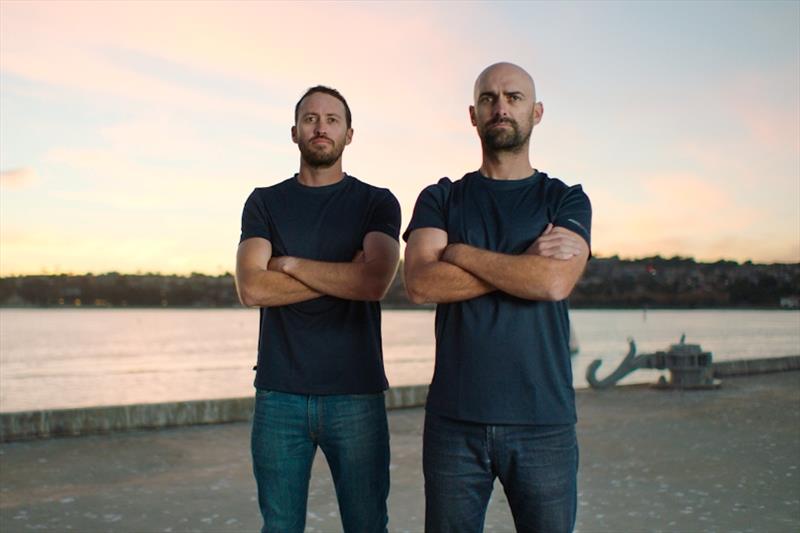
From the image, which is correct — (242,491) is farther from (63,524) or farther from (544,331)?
(544,331)

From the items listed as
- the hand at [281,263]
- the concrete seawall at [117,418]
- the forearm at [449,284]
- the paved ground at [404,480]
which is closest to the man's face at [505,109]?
the forearm at [449,284]

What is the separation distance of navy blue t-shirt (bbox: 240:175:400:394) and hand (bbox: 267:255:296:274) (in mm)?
53

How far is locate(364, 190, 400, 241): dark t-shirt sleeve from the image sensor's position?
2.81 metres

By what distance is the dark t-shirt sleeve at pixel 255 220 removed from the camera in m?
2.91

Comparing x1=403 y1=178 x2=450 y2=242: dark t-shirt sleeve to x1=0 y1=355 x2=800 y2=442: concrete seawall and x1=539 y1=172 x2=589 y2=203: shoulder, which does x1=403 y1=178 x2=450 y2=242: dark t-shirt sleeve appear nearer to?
x1=539 y1=172 x2=589 y2=203: shoulder

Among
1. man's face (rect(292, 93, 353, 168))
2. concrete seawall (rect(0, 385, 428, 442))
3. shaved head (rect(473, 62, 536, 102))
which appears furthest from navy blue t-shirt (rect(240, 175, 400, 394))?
concrete seawall (rect(0, 385, 428, 442))

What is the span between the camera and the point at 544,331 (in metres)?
2.42

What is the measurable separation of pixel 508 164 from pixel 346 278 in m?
0.60

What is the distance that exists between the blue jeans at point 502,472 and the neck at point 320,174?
34.8 inches

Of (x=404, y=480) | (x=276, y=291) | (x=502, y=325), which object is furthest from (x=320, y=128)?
(x=404, y=480)

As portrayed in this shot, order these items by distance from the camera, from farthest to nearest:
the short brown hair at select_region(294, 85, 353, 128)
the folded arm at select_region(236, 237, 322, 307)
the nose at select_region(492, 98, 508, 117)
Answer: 1. the short brown hair at select_region(294, 85, 353, 128)
2. the folded arm at select_region(236, 237, 322, 307)
3. the nose at select_region(492, 98, 508, 117)

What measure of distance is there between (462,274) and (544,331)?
276 mm

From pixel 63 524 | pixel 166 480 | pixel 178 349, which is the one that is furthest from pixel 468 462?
pixel 178 349

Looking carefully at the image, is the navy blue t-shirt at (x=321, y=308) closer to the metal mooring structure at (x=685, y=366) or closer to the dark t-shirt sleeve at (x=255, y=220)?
the dark t-shirt sleeve at (x=255, y=220)
